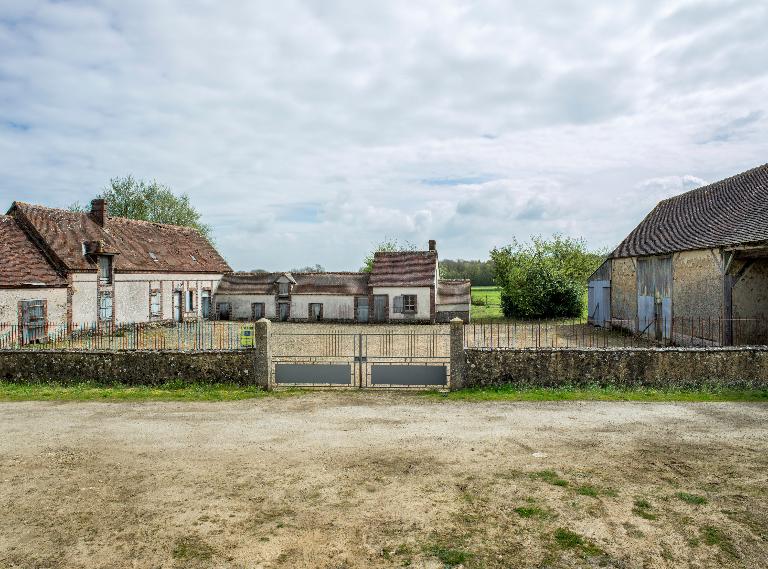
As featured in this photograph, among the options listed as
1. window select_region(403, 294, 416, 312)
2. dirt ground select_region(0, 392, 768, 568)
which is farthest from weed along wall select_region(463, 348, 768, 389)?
window select_region(403, 294, 416, 312)

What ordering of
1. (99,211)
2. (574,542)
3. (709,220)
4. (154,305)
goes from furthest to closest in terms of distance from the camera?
1. (154,305)
2. (99,211)
3. (709,220)
4. (574,542)

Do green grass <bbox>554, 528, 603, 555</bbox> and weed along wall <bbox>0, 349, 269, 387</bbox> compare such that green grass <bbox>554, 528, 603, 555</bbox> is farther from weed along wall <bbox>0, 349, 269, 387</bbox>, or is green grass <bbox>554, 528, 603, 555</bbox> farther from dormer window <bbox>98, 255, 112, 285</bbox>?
dormer window <bbox>98, 255, 112, 285</bbox>

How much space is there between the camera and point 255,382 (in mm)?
15523

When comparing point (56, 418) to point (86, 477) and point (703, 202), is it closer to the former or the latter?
point (86, 477)

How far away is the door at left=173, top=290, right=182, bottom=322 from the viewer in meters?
38.2

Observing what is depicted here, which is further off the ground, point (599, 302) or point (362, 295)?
point (362, 295)

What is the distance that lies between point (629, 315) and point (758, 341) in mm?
9686

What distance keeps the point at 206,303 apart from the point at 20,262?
49.0ft

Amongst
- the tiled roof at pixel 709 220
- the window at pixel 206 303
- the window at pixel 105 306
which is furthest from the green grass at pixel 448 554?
the window at pixel 206 303

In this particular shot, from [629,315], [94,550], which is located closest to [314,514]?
[94,550]

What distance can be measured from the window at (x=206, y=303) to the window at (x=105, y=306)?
8.77m

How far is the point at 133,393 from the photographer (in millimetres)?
15125

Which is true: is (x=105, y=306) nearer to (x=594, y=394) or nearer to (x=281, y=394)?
(x=281, y=394)

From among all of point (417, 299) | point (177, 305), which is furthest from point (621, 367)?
point (177, 305)
